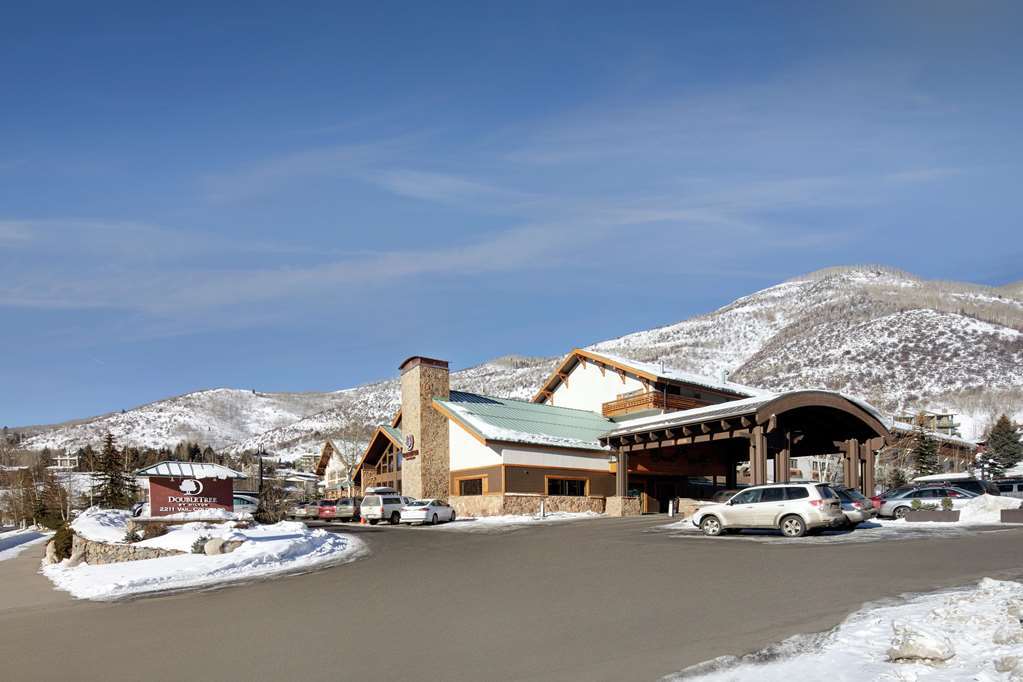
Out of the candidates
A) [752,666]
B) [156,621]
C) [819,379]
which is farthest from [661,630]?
[819,379]

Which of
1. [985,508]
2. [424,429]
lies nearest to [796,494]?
[985,508]

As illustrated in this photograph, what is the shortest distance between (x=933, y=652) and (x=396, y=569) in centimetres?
1298

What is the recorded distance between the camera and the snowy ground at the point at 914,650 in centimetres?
839

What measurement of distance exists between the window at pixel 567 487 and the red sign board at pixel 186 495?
20319 millimetres

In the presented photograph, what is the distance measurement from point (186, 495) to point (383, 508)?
14.1 m

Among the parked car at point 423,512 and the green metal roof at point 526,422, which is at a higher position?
the green metal roof at point 526,422

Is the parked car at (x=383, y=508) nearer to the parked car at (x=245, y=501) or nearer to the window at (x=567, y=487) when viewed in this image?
the parked car at (x=245, y=501)

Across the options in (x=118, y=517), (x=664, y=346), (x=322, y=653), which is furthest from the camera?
(x=664, y=346)

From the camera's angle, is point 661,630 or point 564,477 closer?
point 661,630

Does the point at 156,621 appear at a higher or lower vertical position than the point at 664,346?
lower

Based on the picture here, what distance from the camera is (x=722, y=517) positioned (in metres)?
25.5

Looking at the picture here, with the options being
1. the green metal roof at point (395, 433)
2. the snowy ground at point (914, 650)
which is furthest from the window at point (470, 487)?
the snowy ground at point (914, 650)

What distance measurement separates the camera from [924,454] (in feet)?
202

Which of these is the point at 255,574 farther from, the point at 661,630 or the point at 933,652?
the point at 933,652
